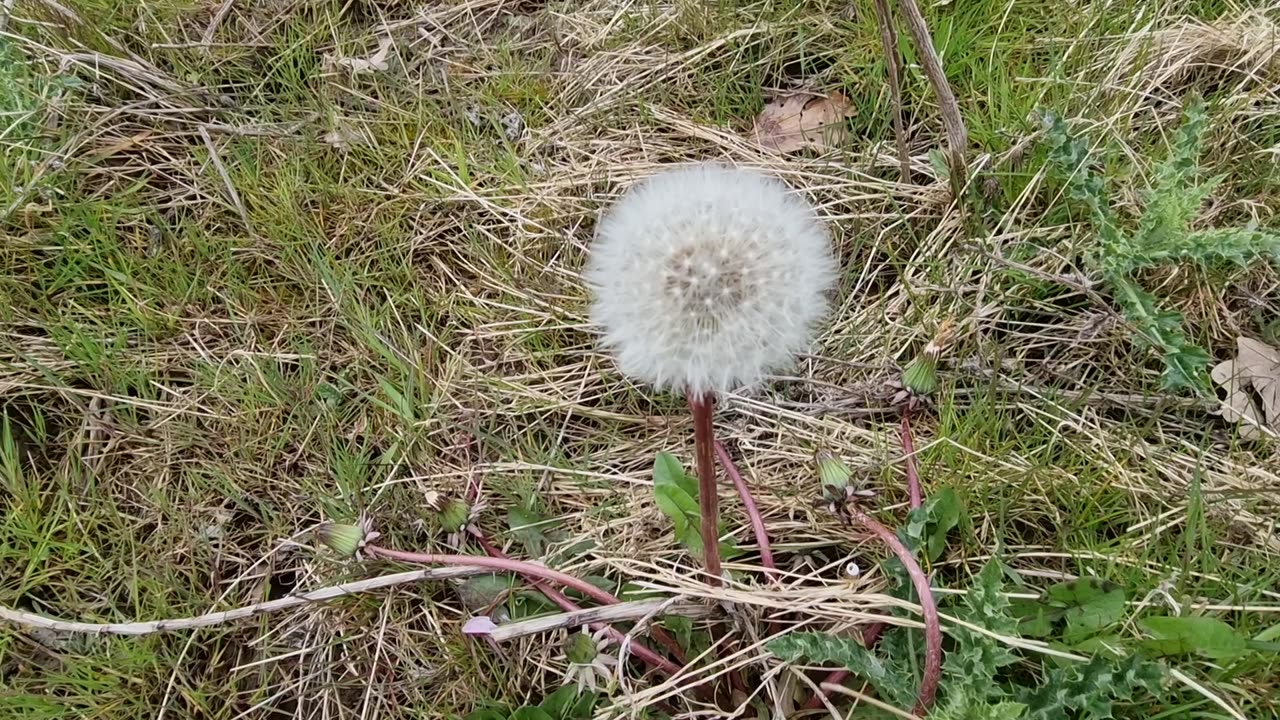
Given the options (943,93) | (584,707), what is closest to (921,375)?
(943,93)

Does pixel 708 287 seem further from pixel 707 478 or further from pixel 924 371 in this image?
pixel 924 371

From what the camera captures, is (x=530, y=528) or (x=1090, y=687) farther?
(x=530, y=528)

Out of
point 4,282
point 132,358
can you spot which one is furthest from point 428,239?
point 4,282

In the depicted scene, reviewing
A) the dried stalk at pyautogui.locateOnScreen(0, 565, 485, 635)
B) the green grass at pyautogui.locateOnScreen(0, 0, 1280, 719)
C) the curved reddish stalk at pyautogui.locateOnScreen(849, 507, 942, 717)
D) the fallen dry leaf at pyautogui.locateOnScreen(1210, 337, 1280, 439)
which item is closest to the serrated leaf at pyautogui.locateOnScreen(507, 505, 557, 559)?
the green grass at pyautogui.locateOnScreen(0, 0, 1280, 719)

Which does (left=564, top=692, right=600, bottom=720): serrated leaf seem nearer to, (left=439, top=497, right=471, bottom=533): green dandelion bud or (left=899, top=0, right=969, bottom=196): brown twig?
(left=439, top=497, right=471, bottom=533): green dandelion bud

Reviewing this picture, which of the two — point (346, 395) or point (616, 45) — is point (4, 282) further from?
point (616, 45)
